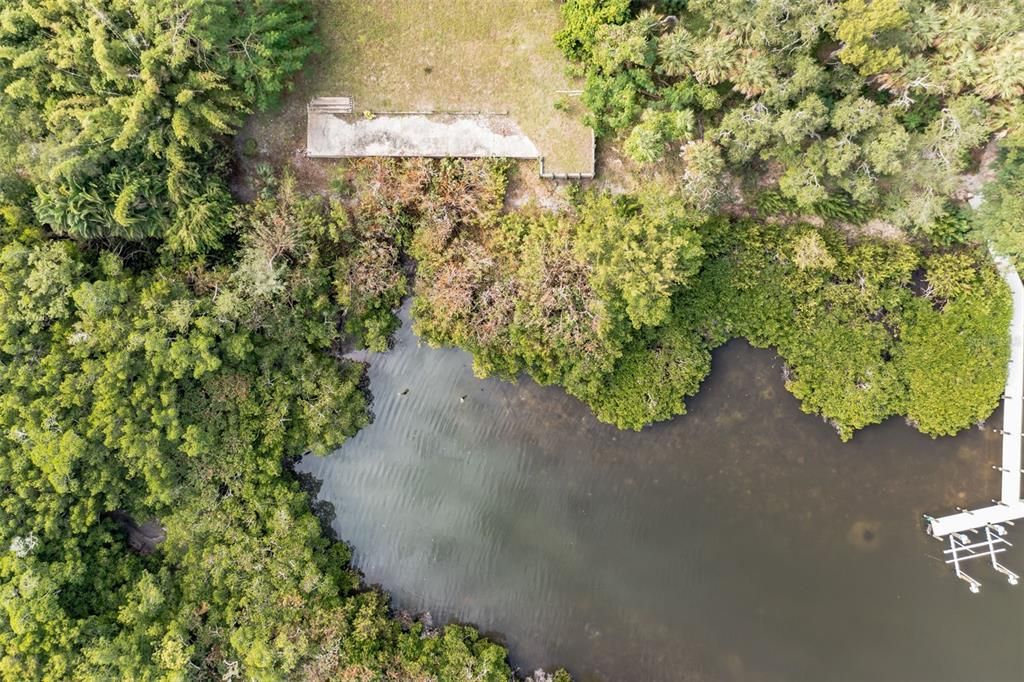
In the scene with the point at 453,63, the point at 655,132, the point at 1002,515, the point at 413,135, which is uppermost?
the point at 453,63

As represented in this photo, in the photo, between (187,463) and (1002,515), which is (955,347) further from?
(187,463)

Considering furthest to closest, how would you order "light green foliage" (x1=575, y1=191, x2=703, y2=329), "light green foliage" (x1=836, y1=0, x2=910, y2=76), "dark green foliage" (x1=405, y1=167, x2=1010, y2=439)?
"dark green foliage" (x1=405, y1=167, x2=1010, y2=439) → "light green foliage" (x1=575, y1=191, x2=703, y2=329) → "light green foliage" (x1=836, y1=0, x2=910, y2=76)

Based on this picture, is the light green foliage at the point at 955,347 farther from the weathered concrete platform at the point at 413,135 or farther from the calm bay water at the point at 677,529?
the weathered concrete platform at the point at 413,135

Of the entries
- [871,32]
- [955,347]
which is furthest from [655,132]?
[955,347]

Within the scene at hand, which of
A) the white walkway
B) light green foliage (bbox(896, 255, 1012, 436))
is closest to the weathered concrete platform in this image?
light green foliage (bbox(896, 255, 1012, 436))

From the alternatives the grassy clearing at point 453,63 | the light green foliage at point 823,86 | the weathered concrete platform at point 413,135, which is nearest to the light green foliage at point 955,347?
the light green foliage at point 823,86

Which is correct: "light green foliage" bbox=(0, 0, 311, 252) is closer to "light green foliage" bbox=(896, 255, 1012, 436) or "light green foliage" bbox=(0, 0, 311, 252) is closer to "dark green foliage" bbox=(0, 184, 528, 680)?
"dark green foliage" bbox=(0, 184, 528, 680)

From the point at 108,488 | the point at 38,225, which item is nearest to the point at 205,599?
the point at 108,488
